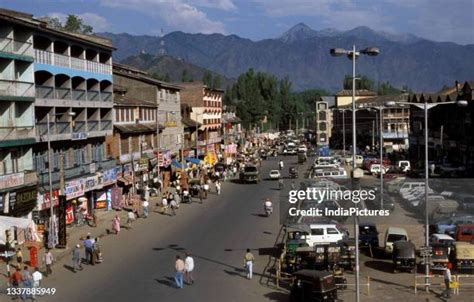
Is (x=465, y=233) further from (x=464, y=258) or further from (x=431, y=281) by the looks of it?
(x=431, y=281)

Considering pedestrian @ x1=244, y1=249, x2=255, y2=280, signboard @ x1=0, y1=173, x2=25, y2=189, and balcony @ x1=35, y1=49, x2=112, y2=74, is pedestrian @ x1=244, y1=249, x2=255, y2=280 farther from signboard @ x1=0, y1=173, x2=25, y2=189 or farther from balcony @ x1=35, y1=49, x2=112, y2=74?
balcony @ x1=35, y1=49, x2=112, y2=74

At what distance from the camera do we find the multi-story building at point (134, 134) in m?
57.2

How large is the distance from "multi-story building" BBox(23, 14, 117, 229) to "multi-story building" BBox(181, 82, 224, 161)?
1685 inches

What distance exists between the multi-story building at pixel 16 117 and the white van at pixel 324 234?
49.3 feet

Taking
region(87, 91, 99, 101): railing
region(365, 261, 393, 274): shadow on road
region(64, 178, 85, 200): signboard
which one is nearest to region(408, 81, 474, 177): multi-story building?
region(87, 91, 99, 101): railing

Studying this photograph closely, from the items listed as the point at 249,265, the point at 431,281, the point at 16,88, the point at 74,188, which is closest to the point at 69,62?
the point at 74,188

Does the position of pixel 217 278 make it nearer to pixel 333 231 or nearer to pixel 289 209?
pixel 289 209

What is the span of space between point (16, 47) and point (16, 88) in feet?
8.40

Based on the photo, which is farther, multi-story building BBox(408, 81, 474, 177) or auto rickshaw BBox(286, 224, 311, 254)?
multi-story building BBox(408, 81, 474, 177)

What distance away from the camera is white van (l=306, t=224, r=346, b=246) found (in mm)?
31969

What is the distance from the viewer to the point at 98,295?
25.2 meters

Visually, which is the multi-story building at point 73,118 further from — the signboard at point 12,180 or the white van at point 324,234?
the white van at point 324,234

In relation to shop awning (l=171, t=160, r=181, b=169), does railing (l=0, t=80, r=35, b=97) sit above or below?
above

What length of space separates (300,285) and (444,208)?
63.4 feet
